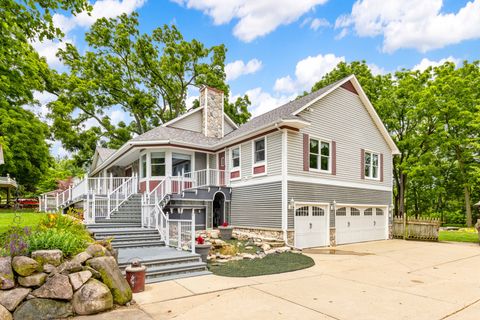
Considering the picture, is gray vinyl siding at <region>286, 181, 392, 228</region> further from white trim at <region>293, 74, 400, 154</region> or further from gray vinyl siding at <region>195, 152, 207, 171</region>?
gray vinyl siding at <region>195, 152, 207, 171</region>

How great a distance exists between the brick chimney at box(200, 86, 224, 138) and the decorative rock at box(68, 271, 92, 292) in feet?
44.1

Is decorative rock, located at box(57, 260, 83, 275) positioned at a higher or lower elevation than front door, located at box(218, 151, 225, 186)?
lower

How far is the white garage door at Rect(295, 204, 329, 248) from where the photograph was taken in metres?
13.1

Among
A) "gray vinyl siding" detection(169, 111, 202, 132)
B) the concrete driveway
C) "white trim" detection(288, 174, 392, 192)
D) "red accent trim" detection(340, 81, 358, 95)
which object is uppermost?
"red accent trim" detection(340, 81, 358, 95)

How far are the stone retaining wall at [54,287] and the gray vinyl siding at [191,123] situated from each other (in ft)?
43.1

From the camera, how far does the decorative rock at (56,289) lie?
513 centimetres

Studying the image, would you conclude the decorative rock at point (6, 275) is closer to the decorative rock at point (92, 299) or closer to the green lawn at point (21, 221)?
the decorative rock at point (92, 299)

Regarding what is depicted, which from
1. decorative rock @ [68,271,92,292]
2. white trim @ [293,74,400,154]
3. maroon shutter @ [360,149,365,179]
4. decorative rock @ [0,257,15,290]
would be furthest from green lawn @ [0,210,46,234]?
maroon shutter @ [360,149,365,179]

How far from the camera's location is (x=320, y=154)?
14.3 m

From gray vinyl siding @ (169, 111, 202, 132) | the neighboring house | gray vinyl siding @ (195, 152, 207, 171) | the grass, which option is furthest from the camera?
gray vinyl siding @ (169, 111, 202, 132)

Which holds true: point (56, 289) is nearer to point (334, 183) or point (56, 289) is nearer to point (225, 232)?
point (225, 232)

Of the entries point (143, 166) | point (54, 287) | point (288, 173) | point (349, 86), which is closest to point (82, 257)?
point (54, 287)

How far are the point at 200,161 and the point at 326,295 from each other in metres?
11.8

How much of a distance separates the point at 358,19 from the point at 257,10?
18.3 feet
